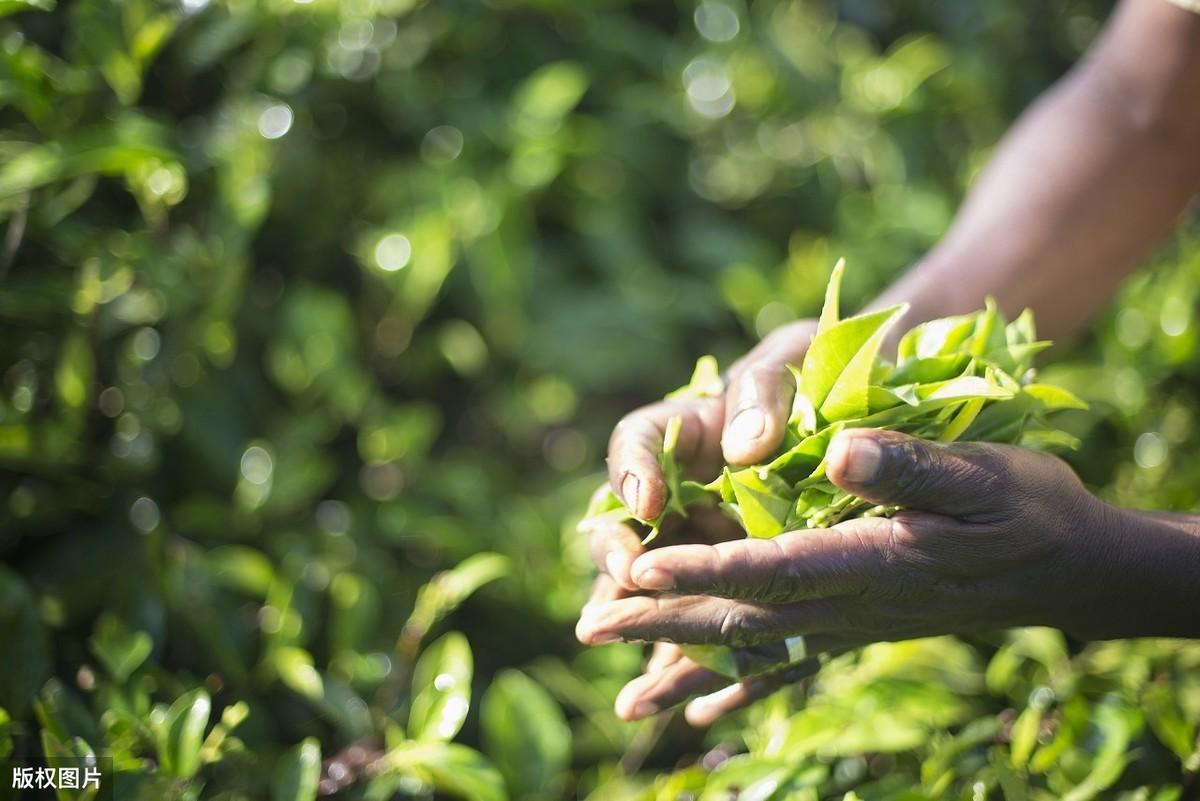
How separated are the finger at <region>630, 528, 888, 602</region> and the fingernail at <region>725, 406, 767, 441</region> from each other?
3.3 inches

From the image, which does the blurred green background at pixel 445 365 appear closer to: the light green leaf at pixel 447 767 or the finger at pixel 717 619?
the light green leaf at pixel 447 767

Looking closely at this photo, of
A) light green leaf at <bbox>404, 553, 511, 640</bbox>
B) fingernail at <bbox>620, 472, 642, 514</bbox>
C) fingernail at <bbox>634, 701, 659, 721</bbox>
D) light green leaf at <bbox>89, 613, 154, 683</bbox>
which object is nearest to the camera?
fingernail at <bbox>620, 472, 642, 514</bbox>

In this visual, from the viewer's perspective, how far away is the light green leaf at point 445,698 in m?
0.95

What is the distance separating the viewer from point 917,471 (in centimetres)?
67

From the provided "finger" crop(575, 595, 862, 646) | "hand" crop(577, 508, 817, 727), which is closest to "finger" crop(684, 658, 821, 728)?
"hand" crop(577, 508, 817, 727)

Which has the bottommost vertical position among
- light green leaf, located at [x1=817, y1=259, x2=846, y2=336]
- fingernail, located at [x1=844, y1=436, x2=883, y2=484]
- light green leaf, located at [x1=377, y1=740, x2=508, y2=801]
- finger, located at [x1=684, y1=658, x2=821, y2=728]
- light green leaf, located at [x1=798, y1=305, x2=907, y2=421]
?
light green leaf, located at [x1=377, y1=740, x2=508, y2=801]

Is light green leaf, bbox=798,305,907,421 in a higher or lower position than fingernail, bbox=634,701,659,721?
higher

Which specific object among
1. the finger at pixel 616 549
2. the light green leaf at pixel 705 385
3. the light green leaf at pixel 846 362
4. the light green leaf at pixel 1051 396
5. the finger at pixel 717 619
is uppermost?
the light green leaf at pixel 846 362

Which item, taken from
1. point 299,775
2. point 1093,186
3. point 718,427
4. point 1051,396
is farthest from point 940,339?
point 299,775

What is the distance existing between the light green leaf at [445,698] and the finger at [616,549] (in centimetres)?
20

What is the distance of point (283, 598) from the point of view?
43.8 inches

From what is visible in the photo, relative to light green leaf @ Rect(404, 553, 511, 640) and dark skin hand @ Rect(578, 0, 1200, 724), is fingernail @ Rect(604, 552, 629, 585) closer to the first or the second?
dark skin hand @ Rect(578, 0, 1200, 724)

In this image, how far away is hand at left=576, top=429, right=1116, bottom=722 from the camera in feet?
2.24

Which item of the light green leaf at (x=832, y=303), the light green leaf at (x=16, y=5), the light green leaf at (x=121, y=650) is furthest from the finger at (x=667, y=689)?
the light green leaf at (x=16, y=5)
